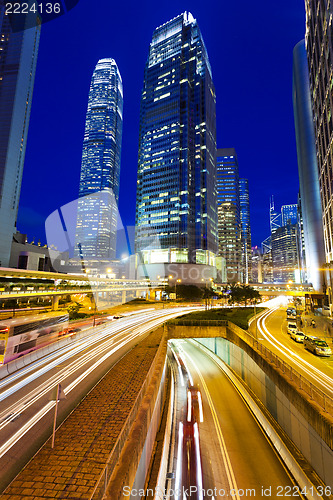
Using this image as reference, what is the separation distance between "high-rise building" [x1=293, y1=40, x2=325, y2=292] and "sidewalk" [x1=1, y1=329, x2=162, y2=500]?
101452mm

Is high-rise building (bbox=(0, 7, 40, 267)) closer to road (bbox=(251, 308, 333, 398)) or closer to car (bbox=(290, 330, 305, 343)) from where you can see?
road (bbox=(251, 308, 333, 398))

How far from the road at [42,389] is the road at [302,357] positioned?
15596 millimetres

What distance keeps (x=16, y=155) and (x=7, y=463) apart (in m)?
113

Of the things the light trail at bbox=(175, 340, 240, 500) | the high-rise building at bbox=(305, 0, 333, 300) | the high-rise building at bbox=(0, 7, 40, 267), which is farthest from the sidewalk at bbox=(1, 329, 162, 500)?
the high-rise building at bbox=(0, 7, 40, 267)

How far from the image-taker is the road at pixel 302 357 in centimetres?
1747

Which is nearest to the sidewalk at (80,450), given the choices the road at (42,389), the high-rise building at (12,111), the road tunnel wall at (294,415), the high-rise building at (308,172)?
the road at (42,389)

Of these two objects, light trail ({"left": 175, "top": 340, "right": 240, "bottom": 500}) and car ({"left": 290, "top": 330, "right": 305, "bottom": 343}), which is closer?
light trail ({"left": 175, "top": 340, "right": 240, "bottom": 500})

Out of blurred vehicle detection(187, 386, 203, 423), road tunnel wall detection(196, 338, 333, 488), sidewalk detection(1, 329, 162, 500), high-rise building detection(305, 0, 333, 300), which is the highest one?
high-rise building detection(305, 0, 333, 300)

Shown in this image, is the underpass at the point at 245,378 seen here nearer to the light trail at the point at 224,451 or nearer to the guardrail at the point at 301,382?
the guardrail at the point at 301,382

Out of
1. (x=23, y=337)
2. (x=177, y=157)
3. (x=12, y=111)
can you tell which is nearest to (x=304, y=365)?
(x=23, y=337)

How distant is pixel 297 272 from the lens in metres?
151

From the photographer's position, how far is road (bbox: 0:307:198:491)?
31.4 ft

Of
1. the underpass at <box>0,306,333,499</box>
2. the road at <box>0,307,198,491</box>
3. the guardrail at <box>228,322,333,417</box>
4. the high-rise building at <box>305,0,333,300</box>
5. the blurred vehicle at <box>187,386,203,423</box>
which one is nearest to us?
the underpass at <box>0,306,333,499</box>

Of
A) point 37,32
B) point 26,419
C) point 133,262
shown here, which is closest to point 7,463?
point 26,419
